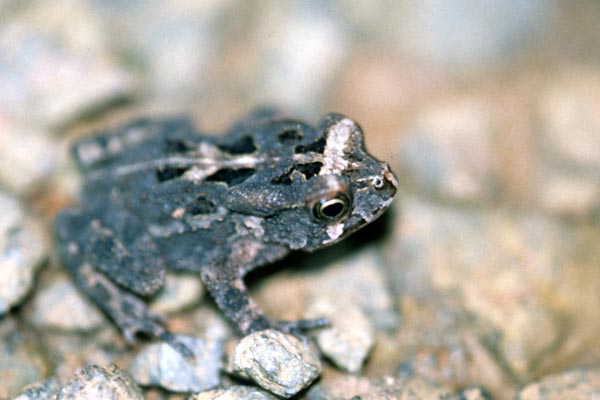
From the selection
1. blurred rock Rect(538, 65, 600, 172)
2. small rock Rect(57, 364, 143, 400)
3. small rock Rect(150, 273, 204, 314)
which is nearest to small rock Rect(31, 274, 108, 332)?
small rock Rect(150, 273, 204, 314)

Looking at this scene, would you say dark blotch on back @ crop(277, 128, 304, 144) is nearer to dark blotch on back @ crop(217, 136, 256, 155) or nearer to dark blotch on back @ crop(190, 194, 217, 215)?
dark blotch on back @ crop(217, 136, 256, 155)

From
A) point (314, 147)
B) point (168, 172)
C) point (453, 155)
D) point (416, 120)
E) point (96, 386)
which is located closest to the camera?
point (96, 386)

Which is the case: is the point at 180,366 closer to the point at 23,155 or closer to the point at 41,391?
the point at 41,391

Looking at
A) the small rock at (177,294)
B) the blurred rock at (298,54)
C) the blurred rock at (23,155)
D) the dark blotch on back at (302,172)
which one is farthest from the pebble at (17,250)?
the blurred rock at (298,54)

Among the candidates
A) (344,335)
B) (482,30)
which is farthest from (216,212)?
(482,30)

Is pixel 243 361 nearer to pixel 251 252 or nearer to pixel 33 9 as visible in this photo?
pixel 251 252

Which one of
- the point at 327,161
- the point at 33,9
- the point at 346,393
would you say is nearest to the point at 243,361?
the point at 346,393

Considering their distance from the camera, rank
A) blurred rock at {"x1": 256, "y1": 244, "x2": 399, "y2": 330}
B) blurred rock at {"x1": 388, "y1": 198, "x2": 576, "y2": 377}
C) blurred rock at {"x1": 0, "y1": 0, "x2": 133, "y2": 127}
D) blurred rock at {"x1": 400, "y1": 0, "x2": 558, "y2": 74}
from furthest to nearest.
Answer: blurred rock at {"x1": 400, "y1": 0, "x2": 558, "y2": 74} < blurred rock at {"x1": 0, "y1": 0, "x2": 133, "y2": 127} < blurred rock at {"x1": 256, "y1": 244, "x2": 399, "y2": 330} < blurred rock at {"x1": 388, "y1": 198, "x2": 576, "y2": 377}
